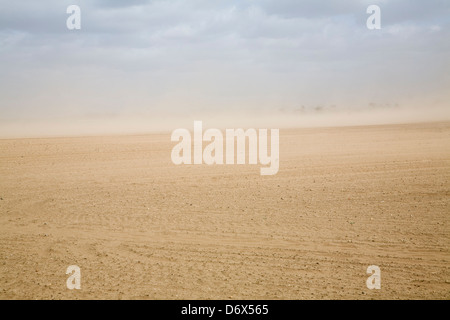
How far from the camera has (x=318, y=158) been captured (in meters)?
18.6

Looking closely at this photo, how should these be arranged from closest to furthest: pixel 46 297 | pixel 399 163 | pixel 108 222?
1. pixel 46 297
2. pixel 108 222
3. pixel 399 163

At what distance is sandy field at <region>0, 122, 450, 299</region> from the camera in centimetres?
550

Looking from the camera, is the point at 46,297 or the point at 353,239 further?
the point at 353,239

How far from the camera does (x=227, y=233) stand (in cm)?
777

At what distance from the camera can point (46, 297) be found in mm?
5242

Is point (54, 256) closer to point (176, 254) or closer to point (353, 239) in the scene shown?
point (176, 254)

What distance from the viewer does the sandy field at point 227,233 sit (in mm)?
5504

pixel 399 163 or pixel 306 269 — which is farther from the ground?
pixel 399 163

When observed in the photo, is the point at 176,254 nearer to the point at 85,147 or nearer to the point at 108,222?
the point at 108,222

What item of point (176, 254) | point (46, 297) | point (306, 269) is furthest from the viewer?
point (176, 254)
